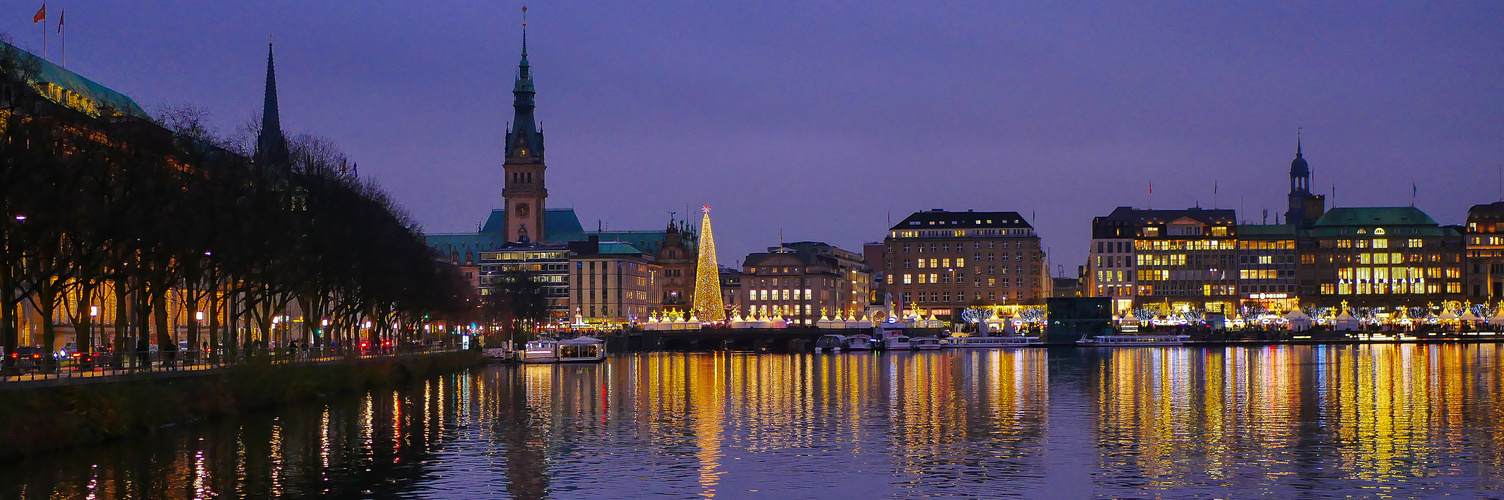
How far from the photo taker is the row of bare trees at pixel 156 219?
6144 centimetres

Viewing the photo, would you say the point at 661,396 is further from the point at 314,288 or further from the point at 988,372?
the point at 988,372

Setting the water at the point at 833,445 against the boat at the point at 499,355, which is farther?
the boat at the point at 499,355

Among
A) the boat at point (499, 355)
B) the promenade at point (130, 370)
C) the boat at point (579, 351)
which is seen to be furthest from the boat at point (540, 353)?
the promenade at point (130, 370)

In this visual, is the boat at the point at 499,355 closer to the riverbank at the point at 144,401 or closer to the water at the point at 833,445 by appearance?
the water at the point at 833,445

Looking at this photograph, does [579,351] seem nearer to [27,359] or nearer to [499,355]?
[499,355]

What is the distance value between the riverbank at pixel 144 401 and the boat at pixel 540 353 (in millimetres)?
64429

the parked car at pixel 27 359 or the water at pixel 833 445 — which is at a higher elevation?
the parked car at pixel 27 359

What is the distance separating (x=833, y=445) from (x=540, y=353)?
10603 cm

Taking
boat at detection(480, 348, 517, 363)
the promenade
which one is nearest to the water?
the promenade

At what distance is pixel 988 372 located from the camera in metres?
127

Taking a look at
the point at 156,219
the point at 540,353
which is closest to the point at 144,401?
the point at 156,219

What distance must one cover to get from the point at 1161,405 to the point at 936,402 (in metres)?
11.5

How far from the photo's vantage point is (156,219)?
2685 inches

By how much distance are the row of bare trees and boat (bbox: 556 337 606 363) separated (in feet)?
163
